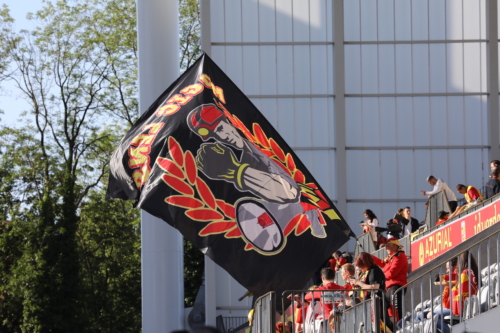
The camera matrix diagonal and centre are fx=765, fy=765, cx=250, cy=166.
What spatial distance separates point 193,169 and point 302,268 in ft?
5.10

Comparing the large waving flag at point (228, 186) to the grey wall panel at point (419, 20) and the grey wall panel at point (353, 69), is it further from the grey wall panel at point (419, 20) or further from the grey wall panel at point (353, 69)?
the grey wall panel at point (419, 20)

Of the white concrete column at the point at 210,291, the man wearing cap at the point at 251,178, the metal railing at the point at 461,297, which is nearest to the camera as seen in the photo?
the man wearing cap at the point at 251,178

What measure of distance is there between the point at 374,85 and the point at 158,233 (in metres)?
11.9

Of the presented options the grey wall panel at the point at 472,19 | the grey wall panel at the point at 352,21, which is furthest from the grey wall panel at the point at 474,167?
the grey wall panel at the point at 352,21

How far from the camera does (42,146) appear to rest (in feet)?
132

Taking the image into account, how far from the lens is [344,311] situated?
9.16 metres

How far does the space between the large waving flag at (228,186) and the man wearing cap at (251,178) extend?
11mm

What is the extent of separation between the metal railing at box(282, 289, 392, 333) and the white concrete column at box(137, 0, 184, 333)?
7.29 meters

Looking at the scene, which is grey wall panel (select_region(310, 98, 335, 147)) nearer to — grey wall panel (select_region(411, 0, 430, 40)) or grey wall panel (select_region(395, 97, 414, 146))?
grey wall panel (select_region(395, 97, 414, 146))

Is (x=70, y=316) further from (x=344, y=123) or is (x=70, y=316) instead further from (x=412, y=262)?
(x=412, y=262)

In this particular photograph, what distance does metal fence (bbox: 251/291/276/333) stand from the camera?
9.12m

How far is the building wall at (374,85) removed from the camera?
1008 inches

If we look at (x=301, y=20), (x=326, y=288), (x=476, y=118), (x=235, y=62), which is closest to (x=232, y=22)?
(x=235, y=62)

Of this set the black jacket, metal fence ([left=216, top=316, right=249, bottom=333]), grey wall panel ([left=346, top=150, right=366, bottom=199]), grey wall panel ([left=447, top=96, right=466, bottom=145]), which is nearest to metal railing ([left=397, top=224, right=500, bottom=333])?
the black jacket
